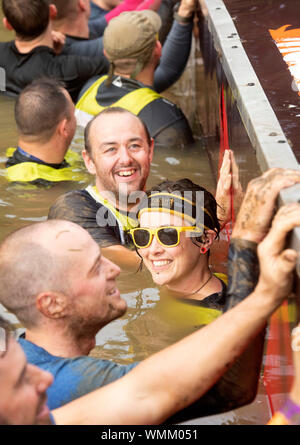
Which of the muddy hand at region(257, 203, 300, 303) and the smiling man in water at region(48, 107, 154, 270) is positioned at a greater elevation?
the muddy hand at region(257, 203, 300, 303)

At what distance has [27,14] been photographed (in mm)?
6824

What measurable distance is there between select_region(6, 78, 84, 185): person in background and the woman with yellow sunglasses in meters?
1.97

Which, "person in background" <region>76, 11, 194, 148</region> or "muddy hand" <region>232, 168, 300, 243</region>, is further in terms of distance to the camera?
"person in background" <region>76, 11, 194, 148</region>

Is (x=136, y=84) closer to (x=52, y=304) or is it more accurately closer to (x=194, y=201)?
(x=194, y=201)

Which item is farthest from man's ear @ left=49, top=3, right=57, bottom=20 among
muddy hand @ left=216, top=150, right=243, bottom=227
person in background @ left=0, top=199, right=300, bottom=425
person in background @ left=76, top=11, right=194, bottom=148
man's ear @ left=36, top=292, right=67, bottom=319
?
person in background @ left=0, top=199, right=300, bottom=425

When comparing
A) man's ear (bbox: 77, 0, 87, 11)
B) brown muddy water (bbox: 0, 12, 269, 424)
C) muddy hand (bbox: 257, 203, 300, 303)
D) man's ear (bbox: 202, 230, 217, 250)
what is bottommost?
brown muddy water (bbox: 0, 12, 269, 424)

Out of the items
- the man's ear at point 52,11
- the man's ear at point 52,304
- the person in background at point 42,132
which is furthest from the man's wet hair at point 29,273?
the man's ear at point 52,11

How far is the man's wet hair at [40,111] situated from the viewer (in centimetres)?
560

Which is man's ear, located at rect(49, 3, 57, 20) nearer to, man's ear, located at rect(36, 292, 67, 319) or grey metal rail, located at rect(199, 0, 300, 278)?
grey metal rail, located at rect(199, 0, 300, 278)

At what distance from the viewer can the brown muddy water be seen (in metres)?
3.94

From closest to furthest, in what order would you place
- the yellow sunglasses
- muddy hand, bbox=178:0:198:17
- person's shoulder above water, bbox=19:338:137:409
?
person's shoulder above water, bbox=19:338:137:409
the yellow sunglasses
muddy hand, bbox=178:0:198:17

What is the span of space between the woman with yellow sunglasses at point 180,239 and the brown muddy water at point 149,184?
1.06 ft

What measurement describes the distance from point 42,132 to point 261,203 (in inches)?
136
